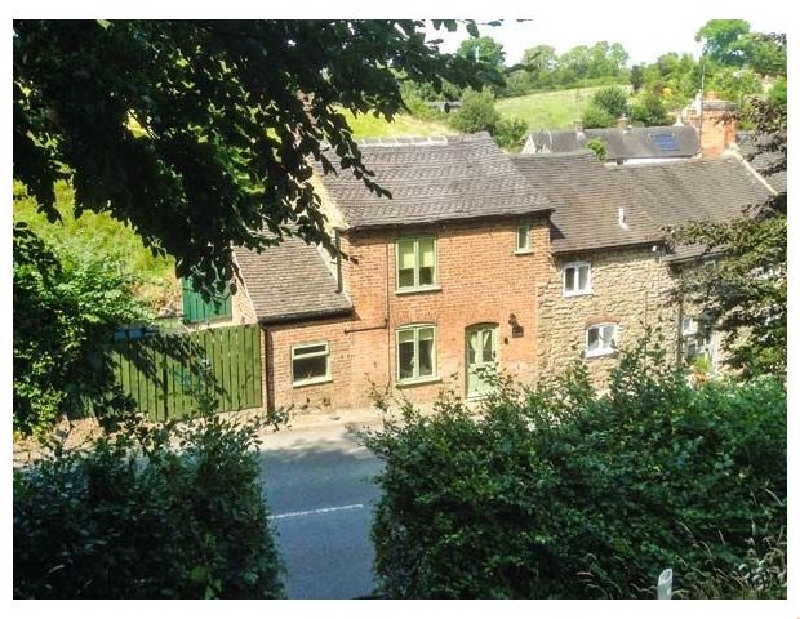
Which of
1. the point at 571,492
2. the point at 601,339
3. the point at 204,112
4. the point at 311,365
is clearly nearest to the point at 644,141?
the point at 601,339

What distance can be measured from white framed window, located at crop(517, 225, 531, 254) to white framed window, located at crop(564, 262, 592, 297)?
0.64 ft

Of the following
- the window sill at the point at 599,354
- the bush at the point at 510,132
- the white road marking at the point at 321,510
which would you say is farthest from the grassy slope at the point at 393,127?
the white road marking at the point at 321,510

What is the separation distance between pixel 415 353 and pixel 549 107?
3.73ft

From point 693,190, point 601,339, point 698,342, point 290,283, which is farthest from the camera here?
point 693,190

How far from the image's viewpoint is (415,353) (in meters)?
3.54

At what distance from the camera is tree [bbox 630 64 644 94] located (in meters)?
3.49

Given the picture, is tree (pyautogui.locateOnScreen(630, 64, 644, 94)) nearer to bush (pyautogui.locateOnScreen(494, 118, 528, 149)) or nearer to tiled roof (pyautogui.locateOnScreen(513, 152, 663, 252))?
tiled roof (pyautogui.locateOnScreen(513, 152, 663, 252))

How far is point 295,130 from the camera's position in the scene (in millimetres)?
3234

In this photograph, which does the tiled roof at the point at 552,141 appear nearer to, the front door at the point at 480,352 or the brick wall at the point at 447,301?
the brick wall at the point at 447,301

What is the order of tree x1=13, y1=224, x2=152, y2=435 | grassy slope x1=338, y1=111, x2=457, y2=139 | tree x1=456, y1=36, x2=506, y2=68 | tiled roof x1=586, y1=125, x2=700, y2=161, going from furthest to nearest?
1. tiled roof x1=586, y1=125, x2=700, y2=161
2. grassy slope x1=338, y1=111, x2=457, y2=139
3. tree x1=13, y1=224, x2=152, y2=435
4. tree x1=456, y1=36, x2=506, y2=68

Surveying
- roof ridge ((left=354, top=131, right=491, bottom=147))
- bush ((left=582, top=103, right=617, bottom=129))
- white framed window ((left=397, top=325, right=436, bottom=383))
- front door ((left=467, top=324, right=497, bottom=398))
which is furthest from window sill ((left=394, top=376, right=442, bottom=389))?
bush ((left=582, top=103, right=617, bottom=129))

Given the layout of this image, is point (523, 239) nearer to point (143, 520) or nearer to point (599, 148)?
point (599, 148)

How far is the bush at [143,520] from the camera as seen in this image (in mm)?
2949
